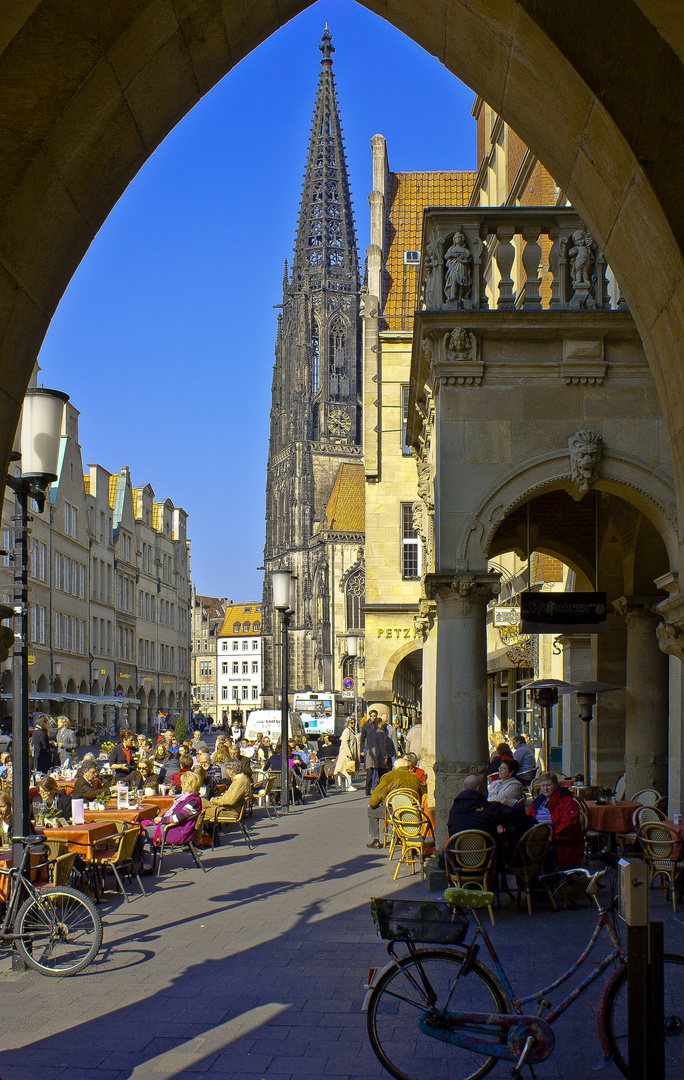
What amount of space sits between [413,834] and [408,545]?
69.0 feet

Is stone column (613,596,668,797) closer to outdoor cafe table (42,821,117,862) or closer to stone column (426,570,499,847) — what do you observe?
stone column (426,570,499,847)

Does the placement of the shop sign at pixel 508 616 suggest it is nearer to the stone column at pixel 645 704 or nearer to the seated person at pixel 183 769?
the seated person at pixel 183 769

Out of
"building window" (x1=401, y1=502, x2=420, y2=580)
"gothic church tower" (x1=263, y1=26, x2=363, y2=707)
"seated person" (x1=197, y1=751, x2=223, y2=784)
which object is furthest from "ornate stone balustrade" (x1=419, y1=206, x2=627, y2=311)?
"gothic church tower" (x1=263, y1=26, x2=363, y2=707)

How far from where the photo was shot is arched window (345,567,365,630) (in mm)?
105625

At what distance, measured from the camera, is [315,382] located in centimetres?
12138

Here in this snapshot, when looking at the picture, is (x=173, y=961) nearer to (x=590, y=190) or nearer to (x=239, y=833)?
(x=590, y=190)

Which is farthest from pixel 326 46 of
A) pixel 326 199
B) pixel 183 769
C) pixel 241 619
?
pixel 183 769

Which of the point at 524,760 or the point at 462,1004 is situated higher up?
the point at 462,1004

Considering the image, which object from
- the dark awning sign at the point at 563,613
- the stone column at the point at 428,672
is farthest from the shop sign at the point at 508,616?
the dark awning sign at the point at 563,613

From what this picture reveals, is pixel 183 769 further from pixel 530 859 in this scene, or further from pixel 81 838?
pixel 530 859

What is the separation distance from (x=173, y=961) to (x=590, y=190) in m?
→ 6.79

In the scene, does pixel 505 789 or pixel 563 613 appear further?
pixel 563 613

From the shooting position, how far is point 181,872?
13688mm

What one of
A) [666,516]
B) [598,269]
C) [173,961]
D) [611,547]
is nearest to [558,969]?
[173,961]
